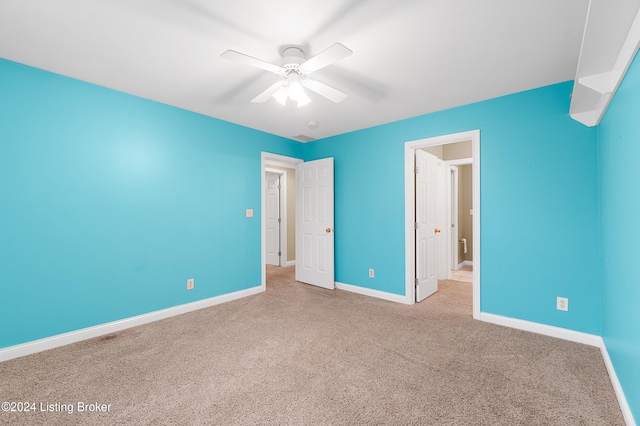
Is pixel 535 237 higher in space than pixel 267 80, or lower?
lower

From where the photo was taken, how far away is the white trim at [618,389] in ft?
4.93

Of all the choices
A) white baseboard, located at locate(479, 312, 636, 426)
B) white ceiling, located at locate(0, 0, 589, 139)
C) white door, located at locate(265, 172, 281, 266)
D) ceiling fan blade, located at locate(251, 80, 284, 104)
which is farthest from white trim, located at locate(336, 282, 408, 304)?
ceiling fan blade, located at locate(251, 80, 284, 104)

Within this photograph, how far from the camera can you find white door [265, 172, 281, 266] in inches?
248

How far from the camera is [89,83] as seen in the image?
2641 millimetres

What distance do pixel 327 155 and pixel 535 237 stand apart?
9.68 feet

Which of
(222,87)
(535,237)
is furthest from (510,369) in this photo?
(222,87)

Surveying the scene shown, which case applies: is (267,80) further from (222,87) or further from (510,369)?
(510,369)

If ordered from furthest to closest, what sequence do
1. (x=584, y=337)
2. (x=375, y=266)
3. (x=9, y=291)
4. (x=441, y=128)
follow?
(x=375, y=266) < (x=441, y=128) < (x=584, y=337) < (x=9, y=291)

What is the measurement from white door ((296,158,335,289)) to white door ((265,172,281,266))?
159 cm

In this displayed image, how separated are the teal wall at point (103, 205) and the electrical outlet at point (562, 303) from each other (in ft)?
11.8

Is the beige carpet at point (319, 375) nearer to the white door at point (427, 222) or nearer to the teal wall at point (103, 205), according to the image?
the teal wall at point (103, 205)

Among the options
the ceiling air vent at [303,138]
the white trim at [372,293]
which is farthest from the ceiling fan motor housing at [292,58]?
the white trim at [372,293]

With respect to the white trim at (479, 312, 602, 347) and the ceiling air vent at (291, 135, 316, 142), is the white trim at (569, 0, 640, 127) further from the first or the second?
the ceiling air vent at (291, 135, 316, 142)

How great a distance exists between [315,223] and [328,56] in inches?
119
